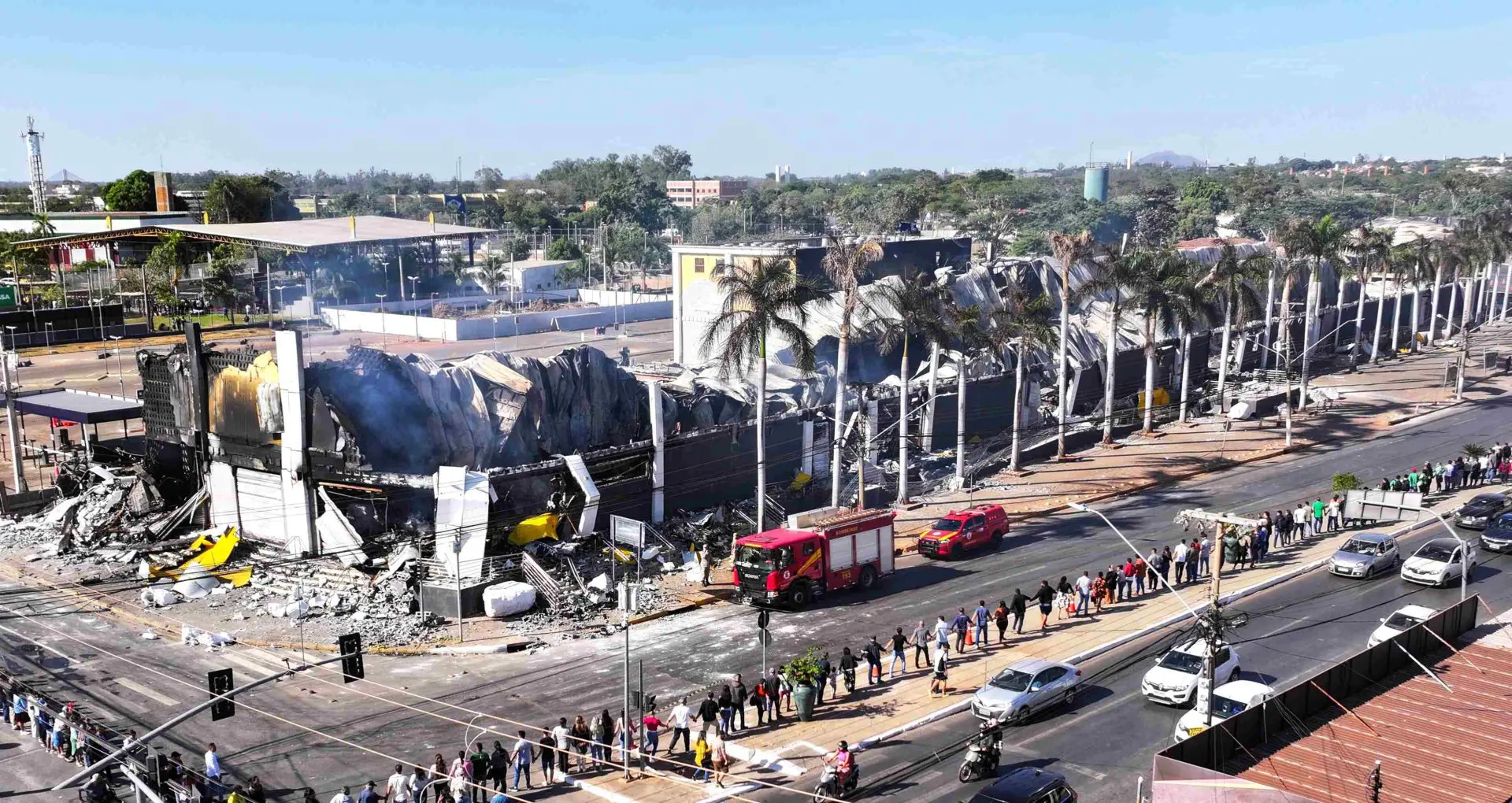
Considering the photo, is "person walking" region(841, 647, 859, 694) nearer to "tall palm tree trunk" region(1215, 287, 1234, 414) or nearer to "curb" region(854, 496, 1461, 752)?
"curb" region(854, 496, 1461, 752)

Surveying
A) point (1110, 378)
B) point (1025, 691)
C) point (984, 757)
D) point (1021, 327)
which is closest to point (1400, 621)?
point (1025, 691)

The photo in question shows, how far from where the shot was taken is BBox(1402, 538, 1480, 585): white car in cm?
3341

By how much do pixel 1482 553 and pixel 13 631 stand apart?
42.9 meters

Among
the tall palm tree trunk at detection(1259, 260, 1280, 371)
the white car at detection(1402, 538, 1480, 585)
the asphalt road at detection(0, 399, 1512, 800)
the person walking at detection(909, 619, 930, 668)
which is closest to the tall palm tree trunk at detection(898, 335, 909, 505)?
the asphalt road at detection(0, 399, 1512, 800)

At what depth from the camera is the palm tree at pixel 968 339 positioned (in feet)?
154

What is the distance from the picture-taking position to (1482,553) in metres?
37.4

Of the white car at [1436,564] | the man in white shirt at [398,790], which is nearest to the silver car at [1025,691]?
the man in white shirt at [398,790]

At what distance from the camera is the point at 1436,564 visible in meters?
33.7

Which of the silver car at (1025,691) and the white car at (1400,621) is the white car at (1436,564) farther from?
the silver car at (1025,691)

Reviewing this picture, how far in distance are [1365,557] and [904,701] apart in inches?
674

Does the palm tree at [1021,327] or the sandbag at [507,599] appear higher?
the palm tree at [1021,327]

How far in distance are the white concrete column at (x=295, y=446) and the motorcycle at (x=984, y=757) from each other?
920 inches

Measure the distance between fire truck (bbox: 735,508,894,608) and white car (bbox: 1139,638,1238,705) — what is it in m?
9.87

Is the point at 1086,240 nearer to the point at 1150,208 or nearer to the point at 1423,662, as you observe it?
the point at 1423,662
